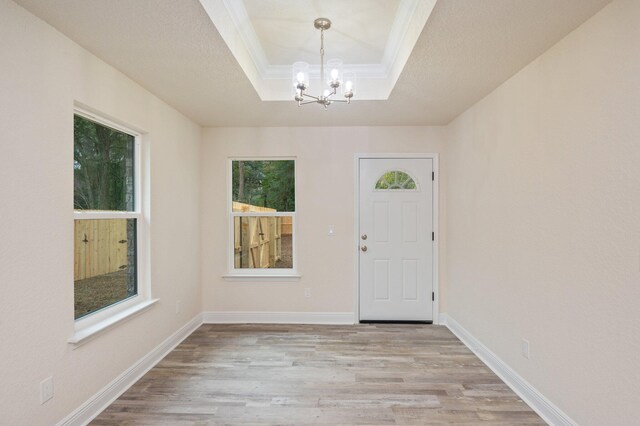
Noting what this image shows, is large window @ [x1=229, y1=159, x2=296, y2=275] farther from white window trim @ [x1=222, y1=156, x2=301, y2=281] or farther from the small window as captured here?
the small window

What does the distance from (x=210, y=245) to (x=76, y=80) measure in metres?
2.32

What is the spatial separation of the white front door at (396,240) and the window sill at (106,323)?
2.33m

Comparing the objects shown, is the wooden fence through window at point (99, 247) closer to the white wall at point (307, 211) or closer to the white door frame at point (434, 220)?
the white wall at point (307, 211)

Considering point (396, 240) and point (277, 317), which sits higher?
point (396, 240)

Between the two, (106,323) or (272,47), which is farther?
(272,47)

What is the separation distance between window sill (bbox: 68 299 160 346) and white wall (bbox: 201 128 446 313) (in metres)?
1.20

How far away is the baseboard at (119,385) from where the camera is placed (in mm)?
2012

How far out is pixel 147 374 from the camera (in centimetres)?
268

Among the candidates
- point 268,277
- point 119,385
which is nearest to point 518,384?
point 268,277

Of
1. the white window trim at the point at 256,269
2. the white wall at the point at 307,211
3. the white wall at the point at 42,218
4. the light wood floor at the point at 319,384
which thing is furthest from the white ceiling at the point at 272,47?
the light wood floor at the point at 319,384

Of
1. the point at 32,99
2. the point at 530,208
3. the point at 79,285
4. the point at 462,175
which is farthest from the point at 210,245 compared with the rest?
the point at 530,208

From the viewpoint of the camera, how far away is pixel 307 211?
3.95 meters

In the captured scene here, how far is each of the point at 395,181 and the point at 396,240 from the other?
72 cm

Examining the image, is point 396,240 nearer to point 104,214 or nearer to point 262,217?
point 262,217
